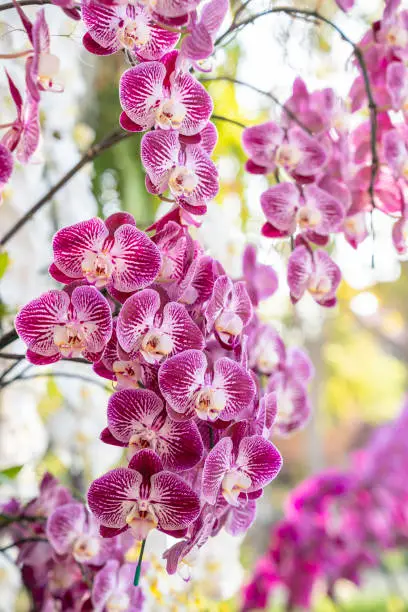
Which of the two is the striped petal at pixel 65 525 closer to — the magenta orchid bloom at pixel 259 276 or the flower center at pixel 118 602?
the flower center at pixel 118 602

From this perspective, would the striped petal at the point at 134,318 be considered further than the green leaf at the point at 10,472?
No

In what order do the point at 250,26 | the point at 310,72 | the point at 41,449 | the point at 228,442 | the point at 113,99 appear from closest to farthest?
the point at 228,442 < the point at 250,26 < the point at 310,72 < the point at 41,449 < the point at 113,99

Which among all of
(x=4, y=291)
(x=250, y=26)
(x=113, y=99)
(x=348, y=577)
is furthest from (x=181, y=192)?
(x=348, y=577)

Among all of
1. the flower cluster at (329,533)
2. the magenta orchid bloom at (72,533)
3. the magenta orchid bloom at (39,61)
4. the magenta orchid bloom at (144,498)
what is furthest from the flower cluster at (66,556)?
the flower cluster at (329,533)

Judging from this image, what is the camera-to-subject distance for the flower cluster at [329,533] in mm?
1058

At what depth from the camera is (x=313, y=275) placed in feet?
1.17

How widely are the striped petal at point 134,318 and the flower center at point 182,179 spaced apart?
4cm

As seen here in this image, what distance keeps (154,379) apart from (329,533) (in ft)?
3.03

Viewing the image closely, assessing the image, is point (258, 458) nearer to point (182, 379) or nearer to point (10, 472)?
point (182, 379)

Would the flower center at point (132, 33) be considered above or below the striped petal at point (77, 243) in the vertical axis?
above

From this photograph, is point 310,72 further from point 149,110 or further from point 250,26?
point 149,110

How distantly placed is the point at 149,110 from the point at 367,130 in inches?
7.1

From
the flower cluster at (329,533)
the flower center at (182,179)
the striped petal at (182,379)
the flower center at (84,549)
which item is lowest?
the flower cluster at (329,533)

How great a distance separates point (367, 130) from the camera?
43cm
